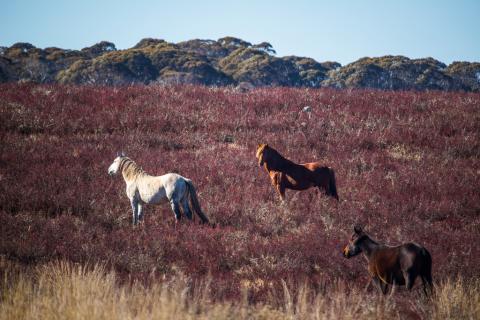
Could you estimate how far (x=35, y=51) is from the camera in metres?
59.1

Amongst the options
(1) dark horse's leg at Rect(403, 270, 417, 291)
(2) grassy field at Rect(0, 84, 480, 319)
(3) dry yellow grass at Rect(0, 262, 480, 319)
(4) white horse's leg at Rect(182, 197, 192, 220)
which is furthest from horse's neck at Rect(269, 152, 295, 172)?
(1) dark horse's leg at Rect(403, 270, 417, 291)

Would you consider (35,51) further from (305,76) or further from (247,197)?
(247,197)

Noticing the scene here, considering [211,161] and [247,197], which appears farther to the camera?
[211,161]

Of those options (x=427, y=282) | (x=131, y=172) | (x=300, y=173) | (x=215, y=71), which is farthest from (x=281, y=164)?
(x=215, y=71)

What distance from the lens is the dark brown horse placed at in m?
10.9

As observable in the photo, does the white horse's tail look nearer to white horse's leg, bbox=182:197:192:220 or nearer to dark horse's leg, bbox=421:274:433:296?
white horse's leg, bbox=182:197:192:220

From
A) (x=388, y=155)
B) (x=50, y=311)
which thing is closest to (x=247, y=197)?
(x=388, y=155)

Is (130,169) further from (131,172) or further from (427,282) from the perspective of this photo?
(427,282)

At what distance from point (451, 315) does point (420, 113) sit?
13.1 m

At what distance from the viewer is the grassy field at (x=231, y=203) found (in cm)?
612

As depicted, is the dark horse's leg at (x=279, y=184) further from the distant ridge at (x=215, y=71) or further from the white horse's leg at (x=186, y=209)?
the distant ridge at (x=215, y=71)

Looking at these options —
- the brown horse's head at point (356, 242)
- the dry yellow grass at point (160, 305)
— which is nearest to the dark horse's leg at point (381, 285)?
the dry yellow grass at point (160, 305)

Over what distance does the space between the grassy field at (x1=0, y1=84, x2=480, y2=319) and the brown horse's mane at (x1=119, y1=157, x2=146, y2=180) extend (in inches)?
28.4

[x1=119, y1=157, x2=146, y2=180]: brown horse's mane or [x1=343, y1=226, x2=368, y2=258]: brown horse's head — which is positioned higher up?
[x1=119, y1=157, x2=146, y2=180]: brown horse's mane
